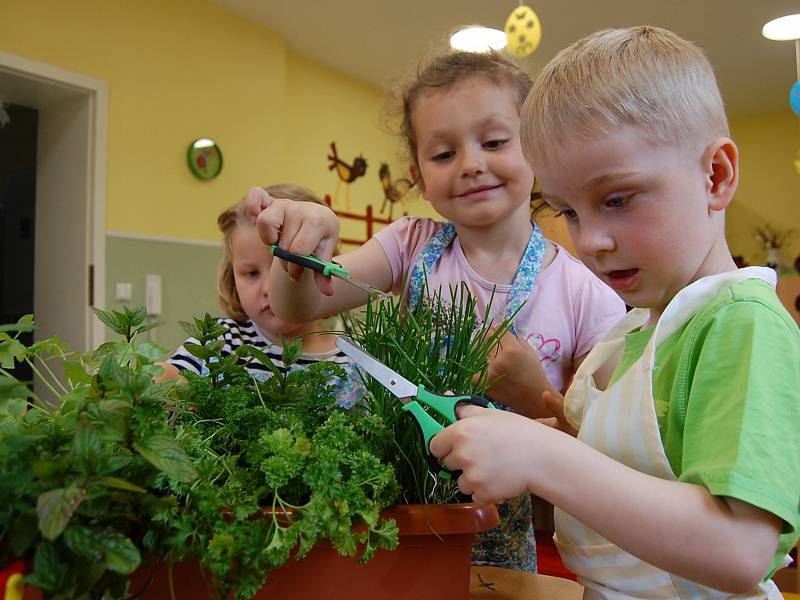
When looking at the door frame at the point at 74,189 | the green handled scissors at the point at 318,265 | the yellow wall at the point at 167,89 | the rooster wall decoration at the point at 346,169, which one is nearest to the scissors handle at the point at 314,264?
the green handled scissors at the point at 318,265

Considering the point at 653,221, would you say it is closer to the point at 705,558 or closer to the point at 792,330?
the point at 792,330

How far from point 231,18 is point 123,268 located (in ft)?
4.97

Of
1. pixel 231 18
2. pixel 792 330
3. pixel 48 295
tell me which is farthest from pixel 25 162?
pixel 792 330

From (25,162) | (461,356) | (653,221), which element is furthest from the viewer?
(25,162)

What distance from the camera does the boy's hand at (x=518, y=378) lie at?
33.3 inches

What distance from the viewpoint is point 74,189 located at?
3.23 metres

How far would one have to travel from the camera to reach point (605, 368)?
829 mm

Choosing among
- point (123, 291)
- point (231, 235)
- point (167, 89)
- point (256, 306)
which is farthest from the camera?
point (167, 89)

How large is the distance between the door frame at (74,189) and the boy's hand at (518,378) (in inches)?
102

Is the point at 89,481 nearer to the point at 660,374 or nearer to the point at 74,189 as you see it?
the point at 660,374

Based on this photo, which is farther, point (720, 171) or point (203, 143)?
point (203, 143)

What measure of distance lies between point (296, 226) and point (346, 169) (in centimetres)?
415

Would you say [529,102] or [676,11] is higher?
[676,11]

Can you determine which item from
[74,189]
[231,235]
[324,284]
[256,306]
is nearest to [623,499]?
[324,284]
